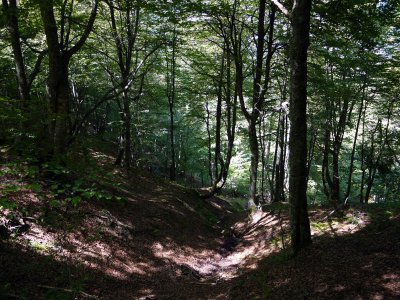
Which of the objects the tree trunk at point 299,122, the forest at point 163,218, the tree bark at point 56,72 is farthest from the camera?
the tree bark at point 56,72

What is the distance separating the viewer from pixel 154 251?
1078 centimetres

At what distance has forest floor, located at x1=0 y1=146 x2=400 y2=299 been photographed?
223 inches

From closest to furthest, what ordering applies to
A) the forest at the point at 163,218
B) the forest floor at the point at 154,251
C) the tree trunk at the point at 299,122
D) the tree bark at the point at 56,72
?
the forest floor at the point at 154,251 → the forest at the point at 163,218 → the tree trunk at the point at 299,122 → the tree bark at the point at 56,72

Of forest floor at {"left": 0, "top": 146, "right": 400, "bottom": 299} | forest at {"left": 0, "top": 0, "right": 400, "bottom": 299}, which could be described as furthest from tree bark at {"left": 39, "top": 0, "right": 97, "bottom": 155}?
forest floor at {"left": 0, "top": 146, "right": 400, "bottom": 299}

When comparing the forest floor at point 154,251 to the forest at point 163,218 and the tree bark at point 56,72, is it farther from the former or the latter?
the tree bark at point 56,72

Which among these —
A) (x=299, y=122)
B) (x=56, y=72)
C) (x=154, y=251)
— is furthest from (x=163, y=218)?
(x=299, y=122)

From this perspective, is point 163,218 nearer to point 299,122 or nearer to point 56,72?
point 56,72

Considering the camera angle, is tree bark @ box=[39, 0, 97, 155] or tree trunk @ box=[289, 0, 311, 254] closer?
tree trunk @ box=[289, 0, 311, 254]

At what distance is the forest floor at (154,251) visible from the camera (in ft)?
18.6

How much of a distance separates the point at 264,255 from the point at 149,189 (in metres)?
8.02

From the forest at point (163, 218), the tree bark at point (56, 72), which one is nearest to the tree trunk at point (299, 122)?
the forest at point (163, 218)

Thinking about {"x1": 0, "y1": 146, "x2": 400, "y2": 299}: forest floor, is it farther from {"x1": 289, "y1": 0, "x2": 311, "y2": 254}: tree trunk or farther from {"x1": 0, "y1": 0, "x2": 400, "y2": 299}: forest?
{"x1": 289, "y1": 0, "x2": 311, "y2": 254}: tree trunk

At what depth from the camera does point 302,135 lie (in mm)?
7215

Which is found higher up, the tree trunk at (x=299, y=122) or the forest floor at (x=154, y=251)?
the tree trunk at (x=299, y=122)
